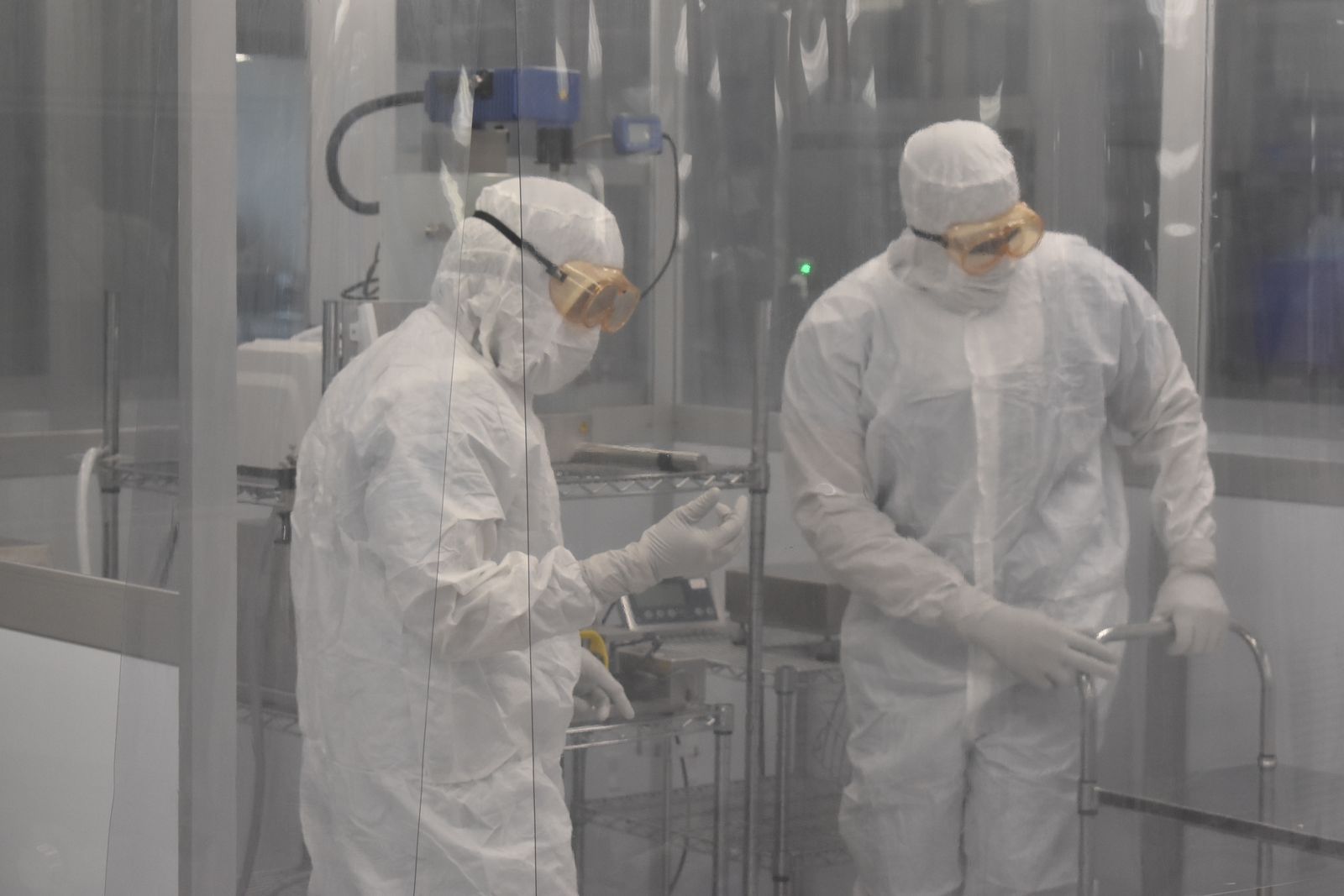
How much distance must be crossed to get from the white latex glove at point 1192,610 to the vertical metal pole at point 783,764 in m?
0.37

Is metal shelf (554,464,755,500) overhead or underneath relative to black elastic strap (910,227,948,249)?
underneath

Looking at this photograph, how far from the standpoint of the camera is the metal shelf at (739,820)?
1.45 meters

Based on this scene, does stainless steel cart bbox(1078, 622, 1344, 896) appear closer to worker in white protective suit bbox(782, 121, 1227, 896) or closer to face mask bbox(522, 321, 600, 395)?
worker in white protective suit bbox(782, 121, 1227, 896)

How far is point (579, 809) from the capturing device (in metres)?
1.45

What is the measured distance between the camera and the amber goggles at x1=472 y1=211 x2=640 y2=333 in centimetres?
141

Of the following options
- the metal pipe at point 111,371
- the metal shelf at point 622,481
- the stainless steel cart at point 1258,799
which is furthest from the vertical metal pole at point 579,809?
the metal pipe at point 111,371

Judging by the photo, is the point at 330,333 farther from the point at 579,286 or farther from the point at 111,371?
the point at 111,371

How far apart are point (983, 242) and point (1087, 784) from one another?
512 mm

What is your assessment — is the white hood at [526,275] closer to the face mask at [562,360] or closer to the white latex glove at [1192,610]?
the face mask at [562,360]

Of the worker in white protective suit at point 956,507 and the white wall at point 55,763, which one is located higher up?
the worker in white protective suit at point 956,507

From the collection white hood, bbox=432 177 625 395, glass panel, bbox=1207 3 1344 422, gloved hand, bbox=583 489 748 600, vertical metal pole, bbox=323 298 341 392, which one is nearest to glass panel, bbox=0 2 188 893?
vertical metal pole, bbox=323 298 341 392

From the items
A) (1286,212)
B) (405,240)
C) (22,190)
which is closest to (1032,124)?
(1286,212)

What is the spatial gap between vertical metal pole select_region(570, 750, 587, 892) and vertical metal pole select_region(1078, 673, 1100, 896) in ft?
1.50

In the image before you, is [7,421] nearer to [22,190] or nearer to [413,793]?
[22,190]
